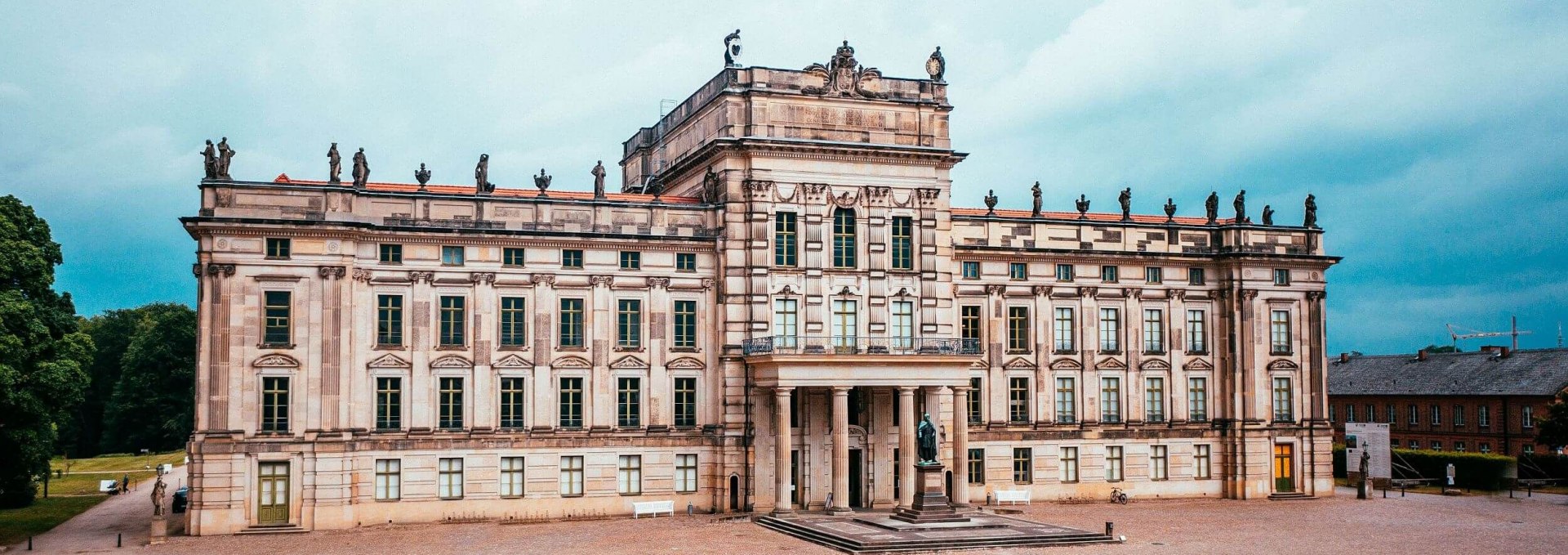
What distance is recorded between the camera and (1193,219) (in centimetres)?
6469

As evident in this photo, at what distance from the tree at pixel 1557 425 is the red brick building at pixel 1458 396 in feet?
39.7

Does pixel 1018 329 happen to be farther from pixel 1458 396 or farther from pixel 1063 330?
pixel 1458 396

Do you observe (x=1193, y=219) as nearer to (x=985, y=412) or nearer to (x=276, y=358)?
(x=985, y=412)

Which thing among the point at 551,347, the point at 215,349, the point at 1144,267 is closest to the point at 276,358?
the point at 215,349

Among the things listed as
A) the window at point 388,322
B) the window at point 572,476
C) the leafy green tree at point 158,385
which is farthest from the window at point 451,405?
the leafy green tree at point 158,385

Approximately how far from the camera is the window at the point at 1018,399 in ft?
196

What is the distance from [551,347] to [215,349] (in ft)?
38.5

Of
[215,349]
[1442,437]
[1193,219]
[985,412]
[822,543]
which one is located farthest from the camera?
[1442,437]

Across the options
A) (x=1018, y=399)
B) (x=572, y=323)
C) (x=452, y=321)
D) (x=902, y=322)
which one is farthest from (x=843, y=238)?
(x=452, y=321)

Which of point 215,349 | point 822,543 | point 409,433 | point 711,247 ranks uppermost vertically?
point 711,247

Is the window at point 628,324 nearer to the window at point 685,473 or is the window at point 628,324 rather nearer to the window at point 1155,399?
the window at point 685,473

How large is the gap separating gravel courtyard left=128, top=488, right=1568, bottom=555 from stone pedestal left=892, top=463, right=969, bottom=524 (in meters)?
4.61

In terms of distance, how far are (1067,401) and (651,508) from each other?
62.9ft

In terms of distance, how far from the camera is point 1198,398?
205ft
